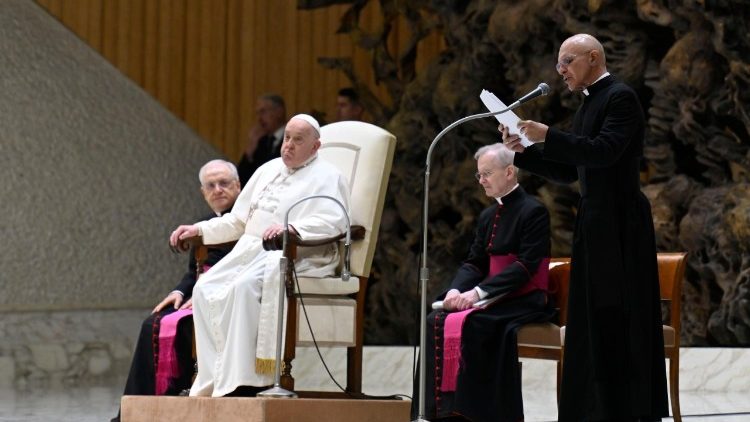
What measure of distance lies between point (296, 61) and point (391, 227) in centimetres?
194

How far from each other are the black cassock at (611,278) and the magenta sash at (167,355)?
7.14 ft

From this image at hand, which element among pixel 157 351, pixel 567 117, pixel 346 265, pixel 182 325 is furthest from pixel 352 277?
pixel 567 117

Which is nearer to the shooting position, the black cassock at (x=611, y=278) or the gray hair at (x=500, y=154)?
the black cassock at (x=611, y=278)

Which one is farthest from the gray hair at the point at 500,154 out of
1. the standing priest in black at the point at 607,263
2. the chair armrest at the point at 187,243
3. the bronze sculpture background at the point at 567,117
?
the bronze sculpture background at the point at 567,117

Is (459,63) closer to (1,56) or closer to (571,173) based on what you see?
(1,56)

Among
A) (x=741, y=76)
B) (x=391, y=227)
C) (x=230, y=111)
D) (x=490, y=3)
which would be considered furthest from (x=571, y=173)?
(x=230, y=111)

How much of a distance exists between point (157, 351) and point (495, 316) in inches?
67.6

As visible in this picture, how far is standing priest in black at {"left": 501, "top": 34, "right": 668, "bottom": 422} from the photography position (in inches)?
181

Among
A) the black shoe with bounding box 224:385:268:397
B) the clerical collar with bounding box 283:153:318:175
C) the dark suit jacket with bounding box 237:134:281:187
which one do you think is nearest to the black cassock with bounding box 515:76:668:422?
the black shoe with bounding box 224:385:268:397

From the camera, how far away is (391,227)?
1079 cm

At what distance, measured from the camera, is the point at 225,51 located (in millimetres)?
11492

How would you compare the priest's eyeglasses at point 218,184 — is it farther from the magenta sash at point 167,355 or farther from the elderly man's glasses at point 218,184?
the magenta sash at point 167,355

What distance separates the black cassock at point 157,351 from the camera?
6188 millimetres

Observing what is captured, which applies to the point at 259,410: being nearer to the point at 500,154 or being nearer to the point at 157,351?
the point at 157,351
